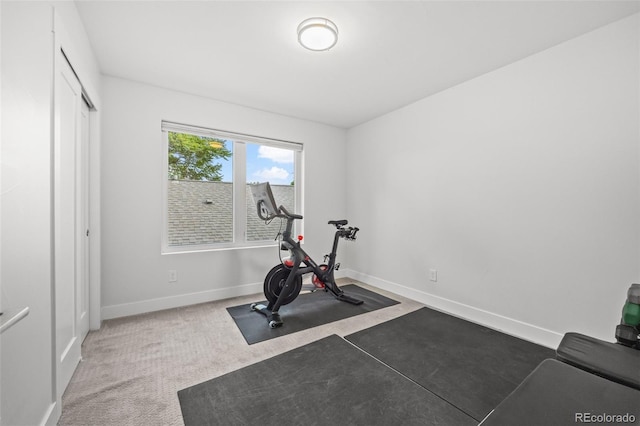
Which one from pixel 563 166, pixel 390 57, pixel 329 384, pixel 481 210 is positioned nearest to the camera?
pixel 329 384

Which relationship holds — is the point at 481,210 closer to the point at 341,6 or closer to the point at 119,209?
the point at 341,6

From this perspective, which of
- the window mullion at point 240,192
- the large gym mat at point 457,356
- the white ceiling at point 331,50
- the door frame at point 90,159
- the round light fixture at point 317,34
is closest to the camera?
the door frame at point 90,159

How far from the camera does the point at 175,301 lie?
306 cm

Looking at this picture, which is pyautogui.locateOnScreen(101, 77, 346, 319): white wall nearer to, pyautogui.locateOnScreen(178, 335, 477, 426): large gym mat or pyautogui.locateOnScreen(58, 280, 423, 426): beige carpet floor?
pyautogui.locateOnScreen(58, 280, 423, 426): beige carpet floor

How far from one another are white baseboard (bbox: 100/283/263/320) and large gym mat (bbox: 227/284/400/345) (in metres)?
0.39

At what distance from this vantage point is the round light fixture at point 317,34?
1.94m

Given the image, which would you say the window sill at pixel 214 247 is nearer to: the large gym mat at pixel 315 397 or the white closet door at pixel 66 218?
the white closet door at pixel 66 218

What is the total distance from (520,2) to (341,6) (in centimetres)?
118

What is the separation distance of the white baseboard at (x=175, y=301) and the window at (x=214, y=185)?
55cm

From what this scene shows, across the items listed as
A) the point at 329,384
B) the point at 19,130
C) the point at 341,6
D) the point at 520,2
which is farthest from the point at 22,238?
the point at 520,2

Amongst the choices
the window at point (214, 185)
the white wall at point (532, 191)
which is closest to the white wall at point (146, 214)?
the window at point (214, 185)

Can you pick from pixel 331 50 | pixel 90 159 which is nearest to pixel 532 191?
pixel 331 50

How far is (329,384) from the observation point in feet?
5.69

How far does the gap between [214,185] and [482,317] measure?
11.1ft
